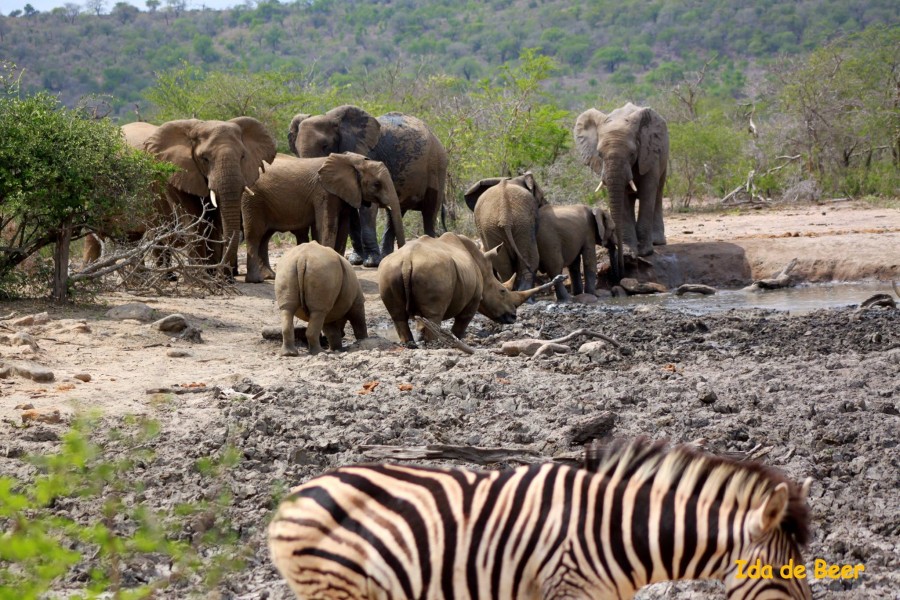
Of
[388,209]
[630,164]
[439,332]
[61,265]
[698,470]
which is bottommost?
[439,332]

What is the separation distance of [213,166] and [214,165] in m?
0.03

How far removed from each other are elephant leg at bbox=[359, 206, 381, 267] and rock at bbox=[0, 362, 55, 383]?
11.0m

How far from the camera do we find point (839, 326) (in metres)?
11.8

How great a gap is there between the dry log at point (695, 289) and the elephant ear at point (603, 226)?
4.50ft

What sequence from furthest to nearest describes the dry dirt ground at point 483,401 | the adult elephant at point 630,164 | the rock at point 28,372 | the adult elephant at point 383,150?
the adult elephant at point 383,150 → the adult elephant at point 630,164 → the rock at point 28,372 → the dry dirt ground at point 483,401

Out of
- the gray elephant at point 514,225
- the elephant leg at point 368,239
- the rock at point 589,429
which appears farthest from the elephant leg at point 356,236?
the rock at point 589,429

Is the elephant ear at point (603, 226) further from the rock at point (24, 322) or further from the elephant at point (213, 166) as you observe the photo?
the rock at point (24, 322)

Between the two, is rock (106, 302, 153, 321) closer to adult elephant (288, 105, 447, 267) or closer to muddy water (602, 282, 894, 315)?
muddy water (602, 282, 894, 315)

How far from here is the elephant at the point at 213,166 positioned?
51.9ft

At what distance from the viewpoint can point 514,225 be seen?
1656cm

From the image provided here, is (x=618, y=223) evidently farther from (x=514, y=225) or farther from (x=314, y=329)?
(x=314, y=329)

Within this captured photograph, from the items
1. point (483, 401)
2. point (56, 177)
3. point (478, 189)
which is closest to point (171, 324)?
point (56, 177)

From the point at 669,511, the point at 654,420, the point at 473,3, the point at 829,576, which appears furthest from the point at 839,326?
the point at 473,3

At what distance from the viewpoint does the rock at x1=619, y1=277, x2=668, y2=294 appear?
18.2 metres
